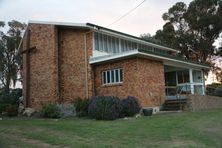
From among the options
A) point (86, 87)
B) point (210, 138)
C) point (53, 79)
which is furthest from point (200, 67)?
point (210, 138)

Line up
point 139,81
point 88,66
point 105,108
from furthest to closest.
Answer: point 88,66 → point 139,81 → point 105,108

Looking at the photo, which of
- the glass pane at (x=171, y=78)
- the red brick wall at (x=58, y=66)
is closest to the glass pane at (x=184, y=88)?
the glass pane at (x=171, y=78)

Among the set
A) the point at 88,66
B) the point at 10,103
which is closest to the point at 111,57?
the point at 88,66

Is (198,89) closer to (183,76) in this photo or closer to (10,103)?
(183,76)

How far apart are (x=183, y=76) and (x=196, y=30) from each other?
729 inches

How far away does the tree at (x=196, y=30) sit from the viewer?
4450cm

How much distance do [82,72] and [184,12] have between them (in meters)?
28.9

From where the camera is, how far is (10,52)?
50344mm

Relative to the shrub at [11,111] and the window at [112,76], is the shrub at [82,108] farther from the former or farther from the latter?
the shrub at [11,111]

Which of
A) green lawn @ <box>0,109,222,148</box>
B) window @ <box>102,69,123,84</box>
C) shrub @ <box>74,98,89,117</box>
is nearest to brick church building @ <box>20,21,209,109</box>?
Answer: window @ <box>102,69,123,84</box>

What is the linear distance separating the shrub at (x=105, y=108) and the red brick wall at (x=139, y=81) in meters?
2.96

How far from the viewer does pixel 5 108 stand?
78.1 feet

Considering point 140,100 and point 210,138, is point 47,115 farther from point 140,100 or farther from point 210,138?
point 210,138

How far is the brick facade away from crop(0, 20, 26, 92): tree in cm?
2452
